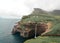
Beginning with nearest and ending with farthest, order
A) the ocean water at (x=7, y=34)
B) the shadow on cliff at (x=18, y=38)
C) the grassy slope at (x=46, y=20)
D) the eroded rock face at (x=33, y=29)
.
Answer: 1. the grassy slope at (x=46, y=20)
2. the shadow on cliff at (x=18, y=38)
3. the ocean water at (x=7, y=34)
4. the eroded rock face at (x=33, y=29)

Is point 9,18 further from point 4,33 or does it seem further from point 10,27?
point 4,33

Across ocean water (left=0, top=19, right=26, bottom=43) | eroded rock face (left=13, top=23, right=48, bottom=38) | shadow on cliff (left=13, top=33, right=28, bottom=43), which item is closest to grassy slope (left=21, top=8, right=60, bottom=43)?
eroded rock face (left=13, top=23, right=48, bottom=38)

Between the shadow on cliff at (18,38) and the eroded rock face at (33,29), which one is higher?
the eroded rock face at (33,29)

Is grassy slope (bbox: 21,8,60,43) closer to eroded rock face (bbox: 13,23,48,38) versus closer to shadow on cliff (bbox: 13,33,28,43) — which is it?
eroded rock face (bbox: 13,23,48,38)

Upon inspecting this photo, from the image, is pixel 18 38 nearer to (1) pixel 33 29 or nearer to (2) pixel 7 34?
(1) pixel 33 29

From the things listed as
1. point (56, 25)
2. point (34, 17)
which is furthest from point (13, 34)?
point (56, 25)

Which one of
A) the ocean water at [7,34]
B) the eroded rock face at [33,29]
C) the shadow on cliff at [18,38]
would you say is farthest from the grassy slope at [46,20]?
the ocean water at [7,34]

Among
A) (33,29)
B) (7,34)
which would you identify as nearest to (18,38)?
(33,29)

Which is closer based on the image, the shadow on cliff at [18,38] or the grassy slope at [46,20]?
the grassy slope at [46,20]

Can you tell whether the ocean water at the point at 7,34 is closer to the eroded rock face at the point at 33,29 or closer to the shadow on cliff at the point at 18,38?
the shadow on cliff at the point at 18,38
